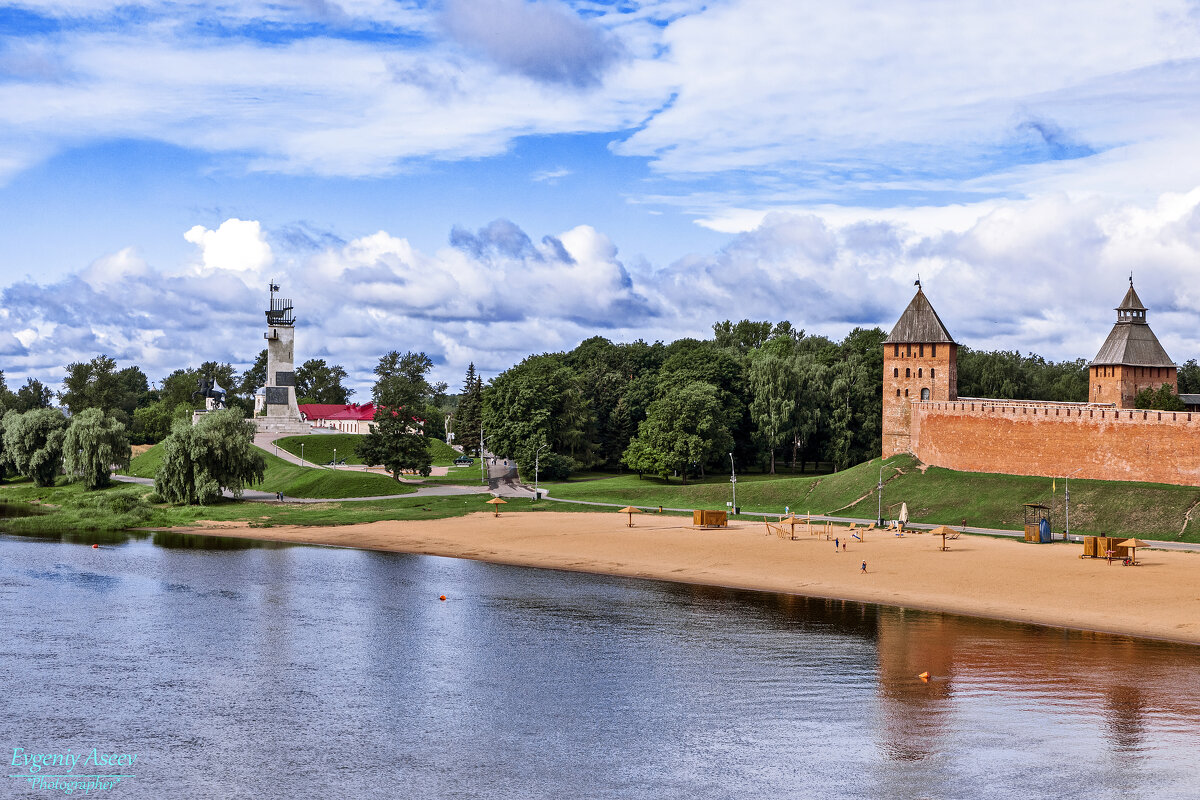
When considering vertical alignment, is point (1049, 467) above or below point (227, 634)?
above

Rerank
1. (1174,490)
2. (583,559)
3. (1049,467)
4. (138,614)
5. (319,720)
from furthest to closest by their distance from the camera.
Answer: (1049,467) < (1174,490) < (583,559) < (138,614) < (319,720)

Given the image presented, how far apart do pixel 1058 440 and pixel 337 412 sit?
109 m

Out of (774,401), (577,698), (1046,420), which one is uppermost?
(774,401)

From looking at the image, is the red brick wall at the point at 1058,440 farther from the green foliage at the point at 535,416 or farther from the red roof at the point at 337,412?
the red roof at the point at 337,412

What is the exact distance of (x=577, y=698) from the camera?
27.0 m

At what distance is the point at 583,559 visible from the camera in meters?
50.6

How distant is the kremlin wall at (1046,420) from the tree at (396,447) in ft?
123

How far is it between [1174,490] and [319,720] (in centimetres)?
4932

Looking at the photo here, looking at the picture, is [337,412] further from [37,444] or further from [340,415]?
[37,444]

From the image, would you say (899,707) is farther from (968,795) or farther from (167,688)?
(167,688)

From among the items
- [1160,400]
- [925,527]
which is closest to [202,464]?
[925,527]

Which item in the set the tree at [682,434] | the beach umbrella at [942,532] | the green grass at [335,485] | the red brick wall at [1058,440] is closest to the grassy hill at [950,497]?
the red brick wall at [1058,440]

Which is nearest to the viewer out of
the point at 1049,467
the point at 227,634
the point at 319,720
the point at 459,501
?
the point at 319,720

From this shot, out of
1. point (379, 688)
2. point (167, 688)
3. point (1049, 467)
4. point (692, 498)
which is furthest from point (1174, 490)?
point (167, 688)
